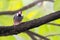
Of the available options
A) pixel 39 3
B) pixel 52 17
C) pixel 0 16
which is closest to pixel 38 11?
pixel 39 3

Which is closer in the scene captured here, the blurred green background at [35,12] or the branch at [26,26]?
the branch at [26,26]

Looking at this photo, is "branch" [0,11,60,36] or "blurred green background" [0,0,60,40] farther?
"blurred green background" [0,0,60,40]

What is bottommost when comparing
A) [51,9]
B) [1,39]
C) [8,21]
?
[1,39]

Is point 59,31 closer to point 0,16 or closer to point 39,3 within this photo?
point 39,3

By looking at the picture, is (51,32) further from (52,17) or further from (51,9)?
(52,17)

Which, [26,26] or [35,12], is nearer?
[26,26]

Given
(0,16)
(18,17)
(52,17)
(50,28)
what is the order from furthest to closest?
1. (18,17)
2. (50,28)
3. (0,16)
4. (52,17)

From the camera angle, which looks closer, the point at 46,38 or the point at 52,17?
the point at 52,17

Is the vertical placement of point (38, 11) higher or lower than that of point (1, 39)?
higher

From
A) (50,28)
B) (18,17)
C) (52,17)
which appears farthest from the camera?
(18,17)

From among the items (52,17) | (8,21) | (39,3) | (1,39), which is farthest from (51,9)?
(52,17)
